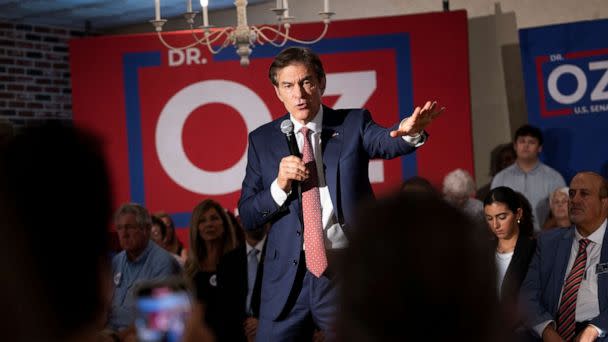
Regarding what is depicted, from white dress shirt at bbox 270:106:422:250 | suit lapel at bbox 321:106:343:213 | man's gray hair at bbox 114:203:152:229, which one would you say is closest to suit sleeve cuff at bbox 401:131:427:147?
white dress shirt at bbox 270:106:422:250

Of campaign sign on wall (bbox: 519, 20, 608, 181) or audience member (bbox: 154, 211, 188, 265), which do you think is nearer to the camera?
audience member (bbox: 154, 211, 188, 265)

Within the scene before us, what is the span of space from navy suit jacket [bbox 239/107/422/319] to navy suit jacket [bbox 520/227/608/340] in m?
1.41

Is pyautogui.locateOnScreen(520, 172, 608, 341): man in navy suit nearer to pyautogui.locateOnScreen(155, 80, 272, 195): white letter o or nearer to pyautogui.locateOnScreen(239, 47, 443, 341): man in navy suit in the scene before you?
pyautogui.locateOnScreen(239, 47, 443, 341): man in navy suit

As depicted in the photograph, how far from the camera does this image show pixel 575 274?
3.99 metres

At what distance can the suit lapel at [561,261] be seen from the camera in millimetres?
4023

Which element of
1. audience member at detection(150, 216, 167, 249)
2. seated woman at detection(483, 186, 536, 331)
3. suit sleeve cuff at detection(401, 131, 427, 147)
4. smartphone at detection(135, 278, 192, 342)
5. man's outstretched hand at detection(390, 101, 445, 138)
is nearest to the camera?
smartphone at detection(135, 278, 192, 342)

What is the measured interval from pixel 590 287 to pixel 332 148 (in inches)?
65.4

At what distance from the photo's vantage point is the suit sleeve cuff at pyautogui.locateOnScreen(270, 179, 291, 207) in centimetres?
274

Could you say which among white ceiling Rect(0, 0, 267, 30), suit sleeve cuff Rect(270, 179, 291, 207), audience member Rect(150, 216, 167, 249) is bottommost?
audience member Rect(150, 216, 167, 249)

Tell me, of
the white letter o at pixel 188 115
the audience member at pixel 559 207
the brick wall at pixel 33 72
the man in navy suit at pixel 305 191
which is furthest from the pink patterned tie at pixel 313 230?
the brick wall at pixel 33 72

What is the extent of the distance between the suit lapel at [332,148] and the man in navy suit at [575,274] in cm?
142

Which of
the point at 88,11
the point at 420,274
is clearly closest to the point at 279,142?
the point at 420,274

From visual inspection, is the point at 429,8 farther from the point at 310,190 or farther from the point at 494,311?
the point at 494,311

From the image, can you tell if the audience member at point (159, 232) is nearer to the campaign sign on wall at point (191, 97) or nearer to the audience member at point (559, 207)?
the campaign sign on wall at point (191, 97)
